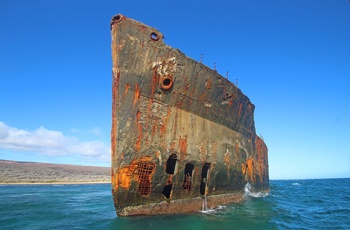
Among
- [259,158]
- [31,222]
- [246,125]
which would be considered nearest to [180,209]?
[31,222]

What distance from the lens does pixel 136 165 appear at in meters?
6.47

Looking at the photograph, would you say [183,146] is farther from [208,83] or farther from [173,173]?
[208,83]

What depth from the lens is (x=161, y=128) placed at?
7.01 meters

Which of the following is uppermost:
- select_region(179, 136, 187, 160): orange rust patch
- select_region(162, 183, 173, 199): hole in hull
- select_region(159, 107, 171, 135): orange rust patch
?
select_region(159, 107, 171, 135): orange rust patch

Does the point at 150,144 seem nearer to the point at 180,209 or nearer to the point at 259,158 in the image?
A: the point at 180,209

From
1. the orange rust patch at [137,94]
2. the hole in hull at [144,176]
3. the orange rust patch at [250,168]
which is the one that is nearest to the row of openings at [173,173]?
the hole in hull at [144,176]

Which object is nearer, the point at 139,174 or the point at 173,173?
the point at 139,174

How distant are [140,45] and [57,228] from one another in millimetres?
5269

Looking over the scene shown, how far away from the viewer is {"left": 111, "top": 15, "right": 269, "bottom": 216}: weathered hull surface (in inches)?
255

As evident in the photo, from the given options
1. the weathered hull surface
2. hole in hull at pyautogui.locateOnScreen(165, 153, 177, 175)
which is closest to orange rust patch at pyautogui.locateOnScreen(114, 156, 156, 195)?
the weathered hull surface

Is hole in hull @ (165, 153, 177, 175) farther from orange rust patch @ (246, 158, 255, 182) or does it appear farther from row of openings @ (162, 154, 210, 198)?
orange rust patch @ (246, 158, 255, 182)

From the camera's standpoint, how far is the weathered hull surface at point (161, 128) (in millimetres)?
6477

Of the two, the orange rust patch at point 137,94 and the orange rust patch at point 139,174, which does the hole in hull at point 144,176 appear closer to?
the orange rust patch at point 139,174

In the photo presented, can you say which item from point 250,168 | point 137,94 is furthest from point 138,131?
point 250,168
